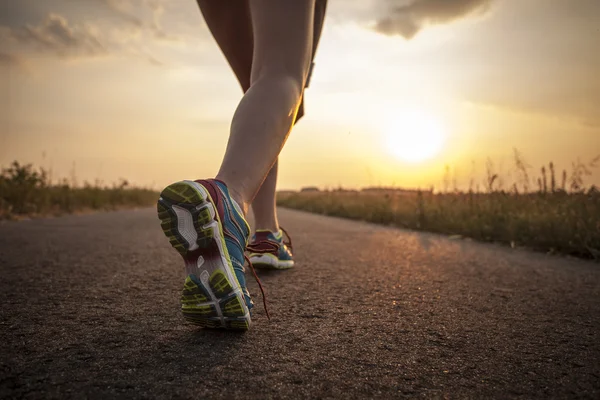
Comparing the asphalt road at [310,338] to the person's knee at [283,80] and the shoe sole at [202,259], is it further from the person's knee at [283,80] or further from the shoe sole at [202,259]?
the person's knee at [283,80]

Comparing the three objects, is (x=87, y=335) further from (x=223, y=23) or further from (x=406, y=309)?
(x=223, y=23)

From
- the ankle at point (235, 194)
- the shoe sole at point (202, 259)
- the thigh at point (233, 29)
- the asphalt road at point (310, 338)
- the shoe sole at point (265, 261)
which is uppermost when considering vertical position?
the thigh at point (233, 29)

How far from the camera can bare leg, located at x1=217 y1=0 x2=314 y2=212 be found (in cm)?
130

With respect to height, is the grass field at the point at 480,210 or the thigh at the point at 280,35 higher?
the thigh at the point at 280,35

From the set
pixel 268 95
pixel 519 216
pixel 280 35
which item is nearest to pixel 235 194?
pixel 268 95

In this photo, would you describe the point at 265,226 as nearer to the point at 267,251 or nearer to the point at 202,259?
the point at 267,251

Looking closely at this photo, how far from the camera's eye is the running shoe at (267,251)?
2.10 metres

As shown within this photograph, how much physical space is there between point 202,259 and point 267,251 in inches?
40.0

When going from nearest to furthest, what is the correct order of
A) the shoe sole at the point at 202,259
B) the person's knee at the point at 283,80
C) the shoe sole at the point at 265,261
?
the shoe sole at the point at 202,259 < the person's knee at the point at 283,80 < the shoe sole at the point at 265,261

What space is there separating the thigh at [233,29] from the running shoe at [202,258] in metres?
1.16

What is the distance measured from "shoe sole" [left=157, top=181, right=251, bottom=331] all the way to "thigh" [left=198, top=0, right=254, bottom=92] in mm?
1168

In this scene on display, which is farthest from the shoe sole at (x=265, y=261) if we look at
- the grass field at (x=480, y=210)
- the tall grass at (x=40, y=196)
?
the tall grass at (x=40, y=196)

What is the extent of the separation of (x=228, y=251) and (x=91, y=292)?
74 centimetres

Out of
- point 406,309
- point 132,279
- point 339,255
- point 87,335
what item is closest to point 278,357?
point 87,335
